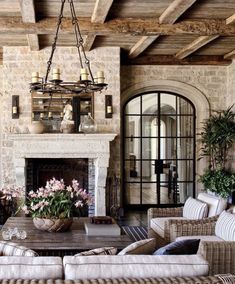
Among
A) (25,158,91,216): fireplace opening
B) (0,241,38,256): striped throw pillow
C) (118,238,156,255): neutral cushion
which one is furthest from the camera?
(25,158,91,216): fireplace opening

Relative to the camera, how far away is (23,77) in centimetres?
902

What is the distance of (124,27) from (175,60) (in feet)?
11.0

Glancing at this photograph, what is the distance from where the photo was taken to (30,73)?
903 cm

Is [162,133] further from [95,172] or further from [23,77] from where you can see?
[23,77]

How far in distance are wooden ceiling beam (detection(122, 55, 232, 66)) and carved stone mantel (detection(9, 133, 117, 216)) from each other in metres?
2.09

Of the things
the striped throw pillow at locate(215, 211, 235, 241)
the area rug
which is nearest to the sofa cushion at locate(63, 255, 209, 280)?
the striped throw pillow at locate(215, 211, 235, 241)

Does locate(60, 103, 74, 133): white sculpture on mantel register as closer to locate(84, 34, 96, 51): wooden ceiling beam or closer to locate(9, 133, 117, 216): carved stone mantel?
locate(9, 133, 117, 216): carved stone mantel

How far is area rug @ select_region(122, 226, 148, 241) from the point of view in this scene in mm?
7371

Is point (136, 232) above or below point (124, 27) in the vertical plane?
below

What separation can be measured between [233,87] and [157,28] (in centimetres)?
342

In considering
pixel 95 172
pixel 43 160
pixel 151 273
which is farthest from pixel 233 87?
pixel 151 273

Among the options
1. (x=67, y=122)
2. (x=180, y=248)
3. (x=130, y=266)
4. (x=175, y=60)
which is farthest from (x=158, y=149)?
(x=130, y=266)

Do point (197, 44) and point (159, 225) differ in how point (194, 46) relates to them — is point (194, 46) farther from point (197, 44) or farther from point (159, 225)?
point (159, 225)

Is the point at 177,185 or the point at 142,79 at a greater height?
A: the point at 142,79
